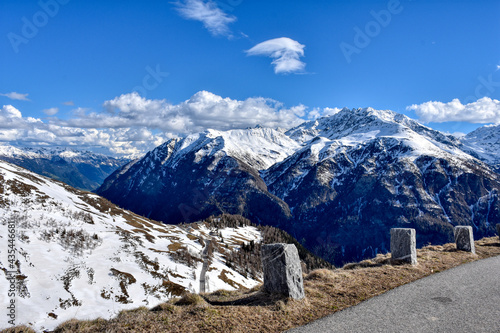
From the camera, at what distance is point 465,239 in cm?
2534

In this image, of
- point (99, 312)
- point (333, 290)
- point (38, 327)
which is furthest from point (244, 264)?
point (333, 290)

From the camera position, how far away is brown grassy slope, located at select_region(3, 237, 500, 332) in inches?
447

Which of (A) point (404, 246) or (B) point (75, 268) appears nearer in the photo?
(A) point (404, 246)

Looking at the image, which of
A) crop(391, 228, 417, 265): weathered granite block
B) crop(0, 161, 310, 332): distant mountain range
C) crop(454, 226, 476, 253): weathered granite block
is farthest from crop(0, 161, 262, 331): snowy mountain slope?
crop(454, 226, 476, 253): weathered granite block

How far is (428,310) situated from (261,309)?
7.64 metres

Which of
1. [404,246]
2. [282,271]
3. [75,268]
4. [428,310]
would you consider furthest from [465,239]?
[75,268]

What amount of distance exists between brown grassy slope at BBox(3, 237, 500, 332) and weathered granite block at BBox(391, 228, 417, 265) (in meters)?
1.99

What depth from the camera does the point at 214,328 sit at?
36.7 feet

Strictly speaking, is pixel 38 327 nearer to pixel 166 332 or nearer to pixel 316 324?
pixel 166 332

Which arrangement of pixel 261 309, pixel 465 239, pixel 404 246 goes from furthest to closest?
pixel 465 239 → pixel 404 246 → pixel 261 309

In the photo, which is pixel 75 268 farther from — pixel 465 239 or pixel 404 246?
pixel 465 239

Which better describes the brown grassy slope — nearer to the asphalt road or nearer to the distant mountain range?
the asphalt road

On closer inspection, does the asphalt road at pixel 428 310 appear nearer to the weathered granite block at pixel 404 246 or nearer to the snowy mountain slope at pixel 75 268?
the weathered granite block at pixel 404 246

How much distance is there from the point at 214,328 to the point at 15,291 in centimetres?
3779
